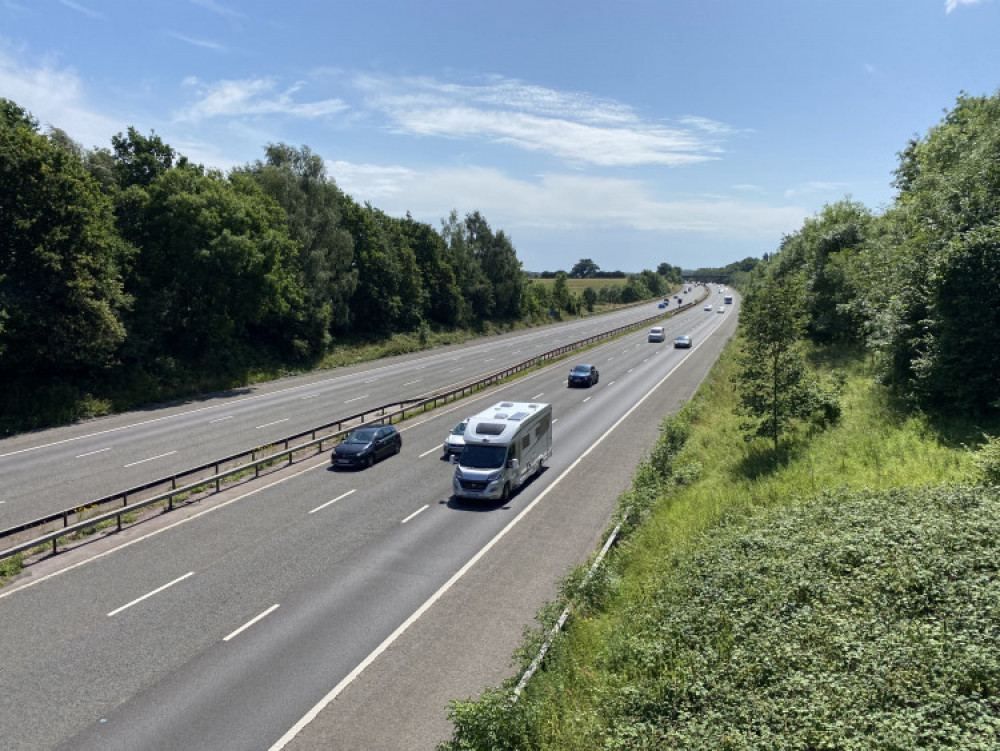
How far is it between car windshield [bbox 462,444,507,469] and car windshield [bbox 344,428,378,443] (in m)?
6.43

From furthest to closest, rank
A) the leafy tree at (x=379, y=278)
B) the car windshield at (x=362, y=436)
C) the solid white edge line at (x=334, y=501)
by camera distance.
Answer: the leafy tree at (x=379, y=278) < the car windshield at (x=362, y=436) < the solid white edge line at (x=334, y=501)

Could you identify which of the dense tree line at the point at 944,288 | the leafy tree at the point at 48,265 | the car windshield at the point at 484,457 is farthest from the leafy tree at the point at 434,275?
the car windshield at the point at 484,457

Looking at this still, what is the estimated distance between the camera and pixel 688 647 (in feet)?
34.5

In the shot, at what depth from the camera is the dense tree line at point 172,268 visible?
3194cm

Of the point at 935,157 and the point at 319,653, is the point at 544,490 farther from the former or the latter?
the point at 935,157

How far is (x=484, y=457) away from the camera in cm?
2255

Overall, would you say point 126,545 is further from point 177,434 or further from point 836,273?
point 836,273

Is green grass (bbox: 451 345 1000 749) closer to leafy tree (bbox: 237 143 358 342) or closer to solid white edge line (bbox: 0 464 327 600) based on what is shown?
solid white edge line (bbox: 0 464 327 600)

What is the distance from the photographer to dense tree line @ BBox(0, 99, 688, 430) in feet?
105

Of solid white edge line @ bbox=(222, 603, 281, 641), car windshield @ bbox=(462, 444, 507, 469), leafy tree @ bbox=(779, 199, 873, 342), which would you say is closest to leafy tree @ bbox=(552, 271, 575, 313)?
leafy tree @ bbox=(779, 199, 873, 342)

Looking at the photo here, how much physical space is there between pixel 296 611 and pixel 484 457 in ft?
31.4

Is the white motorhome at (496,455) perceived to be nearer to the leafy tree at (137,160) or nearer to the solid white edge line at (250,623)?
the solid white edge line at (250,623)

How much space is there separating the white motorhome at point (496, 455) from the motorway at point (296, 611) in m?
0.76

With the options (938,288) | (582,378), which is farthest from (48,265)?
(938,288)
